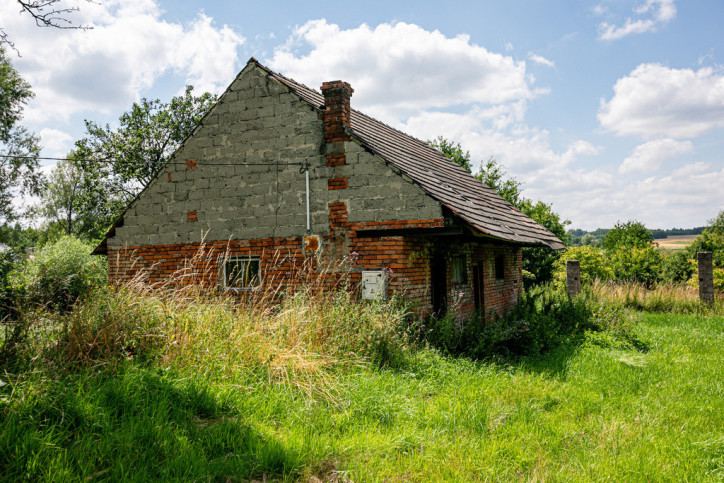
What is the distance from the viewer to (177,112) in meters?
27.4

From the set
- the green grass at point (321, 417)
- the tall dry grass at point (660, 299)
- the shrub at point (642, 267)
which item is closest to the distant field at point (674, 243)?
the shrub at point (642, 267)

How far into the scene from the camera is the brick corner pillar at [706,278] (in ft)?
48.9

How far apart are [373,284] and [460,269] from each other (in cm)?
273

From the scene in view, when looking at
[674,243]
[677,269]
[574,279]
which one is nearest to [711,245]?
[677,269]

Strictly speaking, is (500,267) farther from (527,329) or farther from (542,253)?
(542,253)

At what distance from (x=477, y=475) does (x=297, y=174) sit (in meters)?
7.42

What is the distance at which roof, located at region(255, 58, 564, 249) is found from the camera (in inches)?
361

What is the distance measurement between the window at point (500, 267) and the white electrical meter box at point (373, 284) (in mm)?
5313

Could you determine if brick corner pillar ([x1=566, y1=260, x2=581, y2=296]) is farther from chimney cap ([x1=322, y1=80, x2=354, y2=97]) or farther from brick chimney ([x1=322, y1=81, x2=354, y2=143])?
chimney cap ([x1=322, y1=80, x2=354, y2=97])

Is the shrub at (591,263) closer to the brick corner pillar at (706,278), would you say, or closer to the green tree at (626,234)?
the brick corner pillar at (706,278)

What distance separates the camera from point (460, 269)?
10.5 metres

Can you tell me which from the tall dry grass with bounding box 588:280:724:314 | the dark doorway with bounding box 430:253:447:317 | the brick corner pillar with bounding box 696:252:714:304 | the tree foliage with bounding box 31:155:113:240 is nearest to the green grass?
the dark doorway with bounding box 430:253:447:317

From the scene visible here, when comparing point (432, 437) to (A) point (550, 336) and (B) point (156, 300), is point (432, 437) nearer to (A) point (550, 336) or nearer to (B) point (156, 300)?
(B) point (156, 300)

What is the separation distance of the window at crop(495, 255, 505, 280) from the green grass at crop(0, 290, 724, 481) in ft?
20.3
